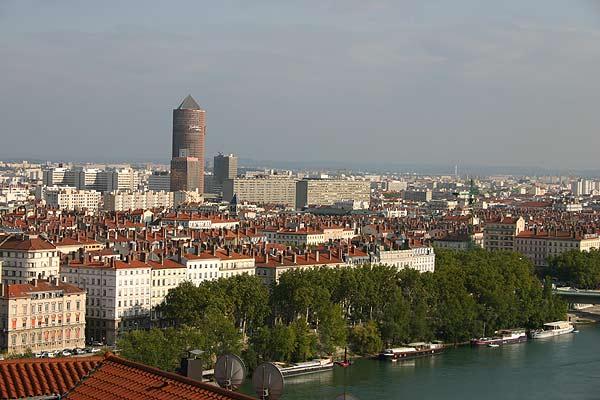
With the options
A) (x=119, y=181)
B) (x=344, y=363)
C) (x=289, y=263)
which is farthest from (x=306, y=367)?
(x=119, y=181)

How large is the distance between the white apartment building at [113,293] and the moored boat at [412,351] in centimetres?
361

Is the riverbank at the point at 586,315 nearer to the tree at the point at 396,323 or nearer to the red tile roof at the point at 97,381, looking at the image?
the tree at the point at 396,323

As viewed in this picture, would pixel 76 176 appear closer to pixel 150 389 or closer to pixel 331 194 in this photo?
pixel 331 194

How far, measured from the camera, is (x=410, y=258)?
26766 mm

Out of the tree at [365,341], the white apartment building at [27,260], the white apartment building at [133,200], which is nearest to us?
the tree at [365,341]

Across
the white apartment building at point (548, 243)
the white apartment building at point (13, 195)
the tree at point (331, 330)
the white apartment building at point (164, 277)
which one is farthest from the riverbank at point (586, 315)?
the white apartment building at point (13, 195)

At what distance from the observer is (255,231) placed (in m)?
31.2

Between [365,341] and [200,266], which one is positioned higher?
[200,266]

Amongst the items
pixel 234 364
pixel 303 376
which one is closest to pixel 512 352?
pixel 303 376

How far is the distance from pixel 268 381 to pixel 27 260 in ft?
53.9

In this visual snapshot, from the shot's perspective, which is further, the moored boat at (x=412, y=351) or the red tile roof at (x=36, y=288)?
the moored boat at (x=412, y=351)

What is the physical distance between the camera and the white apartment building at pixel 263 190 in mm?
69250

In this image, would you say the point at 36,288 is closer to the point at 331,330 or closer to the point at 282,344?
the point at 282,344

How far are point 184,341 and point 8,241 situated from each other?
19.9 ft
